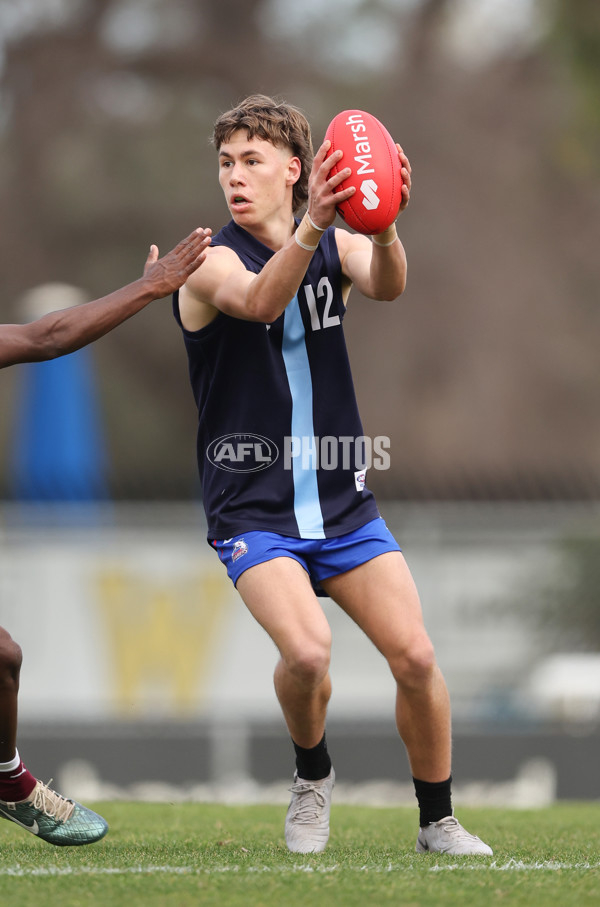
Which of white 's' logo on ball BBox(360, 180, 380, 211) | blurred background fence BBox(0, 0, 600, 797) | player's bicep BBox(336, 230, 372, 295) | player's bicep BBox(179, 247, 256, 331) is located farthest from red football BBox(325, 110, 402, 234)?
blurred background fence BBox(0, 0, 600, 797)

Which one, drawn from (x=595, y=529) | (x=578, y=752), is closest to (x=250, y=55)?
(x=595, y=529)

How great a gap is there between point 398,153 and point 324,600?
5.76 metres

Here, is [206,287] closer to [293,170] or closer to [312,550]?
[293,170]

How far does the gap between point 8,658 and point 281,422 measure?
1.25 metres

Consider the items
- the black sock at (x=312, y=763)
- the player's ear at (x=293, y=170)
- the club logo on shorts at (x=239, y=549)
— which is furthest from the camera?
the player's ear at (x=293, y=170)

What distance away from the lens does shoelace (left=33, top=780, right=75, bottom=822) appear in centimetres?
466

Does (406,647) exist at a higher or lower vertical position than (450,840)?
higher

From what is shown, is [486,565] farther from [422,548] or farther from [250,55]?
[250,55]

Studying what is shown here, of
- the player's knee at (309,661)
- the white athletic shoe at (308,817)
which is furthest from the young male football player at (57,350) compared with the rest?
the player's knee at (309,661)

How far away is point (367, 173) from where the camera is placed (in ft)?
14.6

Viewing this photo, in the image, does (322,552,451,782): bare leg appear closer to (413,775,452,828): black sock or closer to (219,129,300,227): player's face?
(413,775,452,828): black sock

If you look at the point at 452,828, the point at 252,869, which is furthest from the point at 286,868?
the point at 452,828

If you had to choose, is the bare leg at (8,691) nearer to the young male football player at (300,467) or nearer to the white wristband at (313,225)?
the young male football player at (300,467)

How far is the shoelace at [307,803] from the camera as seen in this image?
15.4 feet
